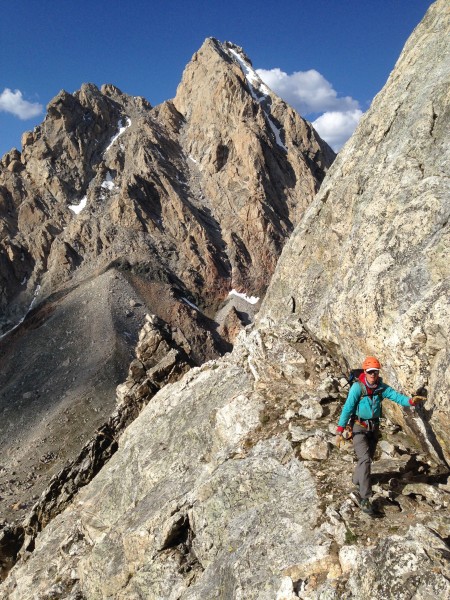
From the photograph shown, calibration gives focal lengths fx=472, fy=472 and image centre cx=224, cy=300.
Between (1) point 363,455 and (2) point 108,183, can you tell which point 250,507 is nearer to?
(1) point 363,455

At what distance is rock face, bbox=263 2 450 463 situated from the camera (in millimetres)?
12648

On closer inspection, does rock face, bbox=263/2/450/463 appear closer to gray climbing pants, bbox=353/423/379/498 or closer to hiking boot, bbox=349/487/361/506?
gray climbing pants, bbox=353/423/379/498

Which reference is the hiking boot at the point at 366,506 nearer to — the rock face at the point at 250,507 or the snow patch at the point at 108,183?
the rock face at the point at 250,507

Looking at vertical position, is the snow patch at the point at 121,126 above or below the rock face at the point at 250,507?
above

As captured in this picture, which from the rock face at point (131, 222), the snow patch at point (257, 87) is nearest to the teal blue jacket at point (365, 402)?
the rock face at point (131, 222)

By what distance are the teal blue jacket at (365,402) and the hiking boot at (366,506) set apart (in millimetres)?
1741

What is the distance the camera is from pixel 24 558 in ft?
81.3

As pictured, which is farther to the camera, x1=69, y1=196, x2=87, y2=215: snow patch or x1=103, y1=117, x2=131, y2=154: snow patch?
x1=103, y1=117, x2=131, y2=154: snow patch

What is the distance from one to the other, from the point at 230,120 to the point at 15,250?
7477 cm

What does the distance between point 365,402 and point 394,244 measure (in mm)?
6222

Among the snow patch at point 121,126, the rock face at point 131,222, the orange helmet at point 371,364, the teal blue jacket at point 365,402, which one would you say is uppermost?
the snow patch at point 121,126

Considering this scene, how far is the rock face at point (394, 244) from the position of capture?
12648 millimetres

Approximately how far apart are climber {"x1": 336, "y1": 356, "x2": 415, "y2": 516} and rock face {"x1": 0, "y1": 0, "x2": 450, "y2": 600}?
946 millimetres

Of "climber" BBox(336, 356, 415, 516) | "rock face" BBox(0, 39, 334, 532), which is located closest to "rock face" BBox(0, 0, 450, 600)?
"climber" BBox(336, 356, 415, 516)
